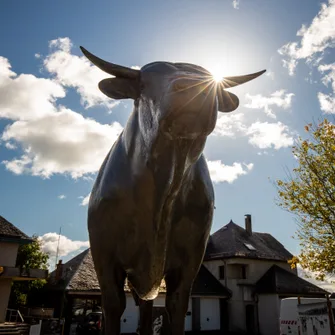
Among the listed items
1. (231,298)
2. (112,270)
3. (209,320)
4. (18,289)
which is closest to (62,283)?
(18,289)

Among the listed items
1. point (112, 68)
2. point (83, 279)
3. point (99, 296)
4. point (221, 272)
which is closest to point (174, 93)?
point (112, 68)

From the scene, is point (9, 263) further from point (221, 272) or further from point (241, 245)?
point (241, 245)

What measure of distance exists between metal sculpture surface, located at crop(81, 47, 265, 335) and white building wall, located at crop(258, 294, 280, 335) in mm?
33219

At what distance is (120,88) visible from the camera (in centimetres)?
205

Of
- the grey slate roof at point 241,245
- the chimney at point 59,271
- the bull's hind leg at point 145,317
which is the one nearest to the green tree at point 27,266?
the chimney at point 59,271

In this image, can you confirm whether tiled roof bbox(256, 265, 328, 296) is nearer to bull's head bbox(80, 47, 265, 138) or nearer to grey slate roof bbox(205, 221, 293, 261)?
grey slate roof bbox(205, 221, 293, 261)

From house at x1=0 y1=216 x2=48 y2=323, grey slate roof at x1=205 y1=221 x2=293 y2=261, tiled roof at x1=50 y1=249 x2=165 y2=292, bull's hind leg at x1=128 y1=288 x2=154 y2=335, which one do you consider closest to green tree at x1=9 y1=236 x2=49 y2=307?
tiled roof at x1=50 y1=249 x2=165 y2=292

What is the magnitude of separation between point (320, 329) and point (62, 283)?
21.6 metres

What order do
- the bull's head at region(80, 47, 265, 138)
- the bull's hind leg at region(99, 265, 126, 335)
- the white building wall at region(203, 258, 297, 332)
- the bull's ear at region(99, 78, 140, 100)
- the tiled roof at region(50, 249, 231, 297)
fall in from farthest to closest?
the white building wall at region(203, 258, 297, 332), the tiled roof at region(50, 249, 231, 297), the bull's hind leg at region(99, 265, 126, 335), the bull's ear at region(99, 78, 140, 100), the bull's head at region(80, 47, 265, 138)

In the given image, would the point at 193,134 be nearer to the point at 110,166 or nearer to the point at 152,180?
the point at 152,180

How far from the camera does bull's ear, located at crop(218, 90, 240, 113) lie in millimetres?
2115

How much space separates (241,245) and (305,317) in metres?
20.6

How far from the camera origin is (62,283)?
30.7 metres

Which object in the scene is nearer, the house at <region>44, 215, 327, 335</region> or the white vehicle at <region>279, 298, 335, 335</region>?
the white vehicle at <region>279, 298, 335, 335</region>
